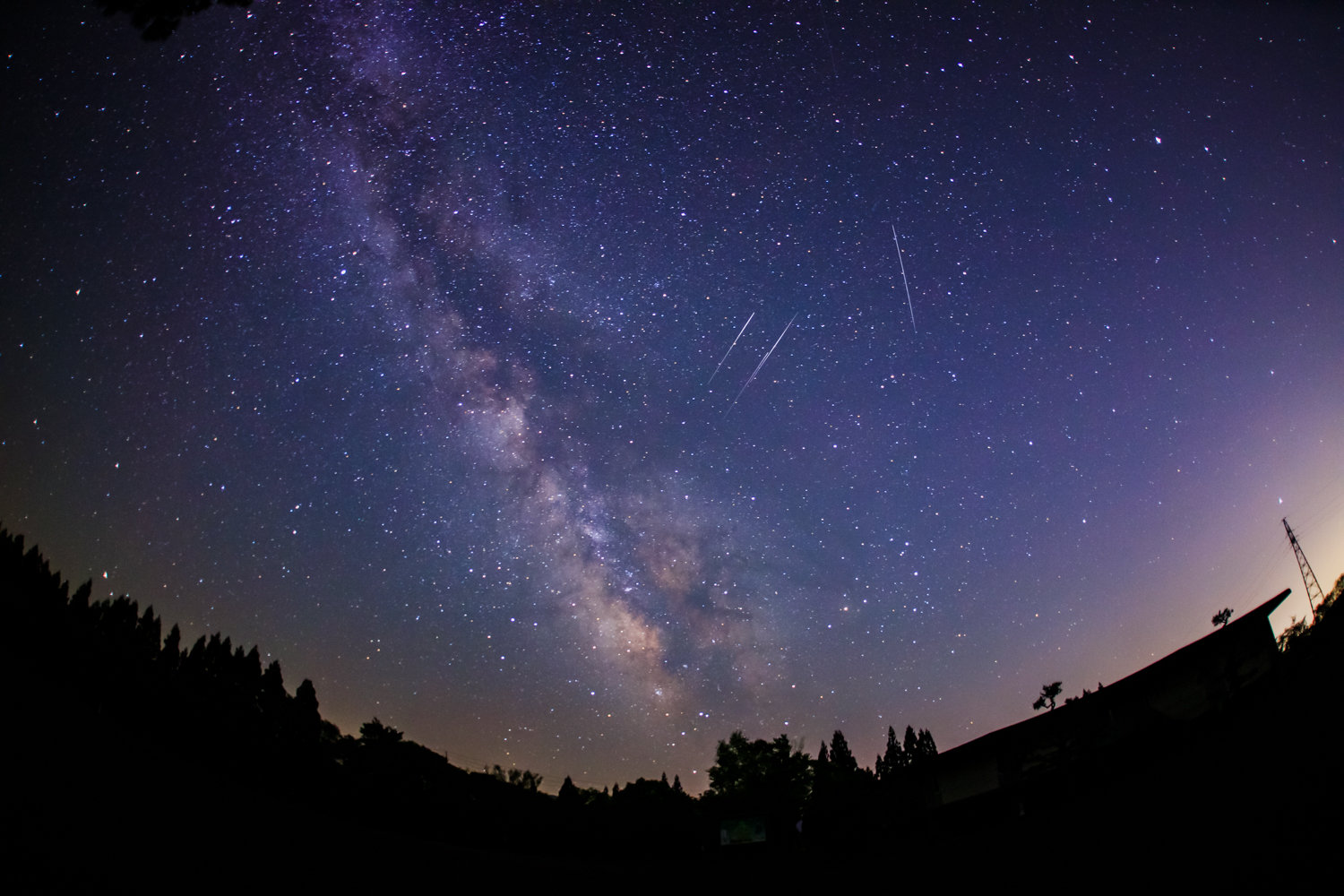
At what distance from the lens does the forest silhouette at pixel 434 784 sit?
6.21 meters

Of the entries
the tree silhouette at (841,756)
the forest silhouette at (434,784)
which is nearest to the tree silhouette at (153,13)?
the forest silhouette at (434,784)

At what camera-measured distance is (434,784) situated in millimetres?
20141

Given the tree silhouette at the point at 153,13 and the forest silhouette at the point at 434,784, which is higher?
the tree silhouette at the point at 153,13

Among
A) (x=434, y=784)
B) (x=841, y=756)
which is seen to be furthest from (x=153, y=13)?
(x=841, y=756)

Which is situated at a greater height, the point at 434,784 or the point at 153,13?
the point at 153,13

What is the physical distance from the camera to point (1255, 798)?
551cm

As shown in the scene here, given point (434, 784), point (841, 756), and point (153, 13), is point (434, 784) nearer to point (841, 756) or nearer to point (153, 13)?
point (153, 13)

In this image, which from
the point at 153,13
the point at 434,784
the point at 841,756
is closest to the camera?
the point at 153,13

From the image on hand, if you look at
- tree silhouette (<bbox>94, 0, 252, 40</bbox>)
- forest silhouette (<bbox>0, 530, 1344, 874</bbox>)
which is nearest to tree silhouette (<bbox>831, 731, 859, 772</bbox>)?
forest silhouette (<bbox>0, 530, 1344, 874</bbox>)

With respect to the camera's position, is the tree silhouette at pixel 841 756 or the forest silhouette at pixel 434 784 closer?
the forest silhouette at pixel 434 784

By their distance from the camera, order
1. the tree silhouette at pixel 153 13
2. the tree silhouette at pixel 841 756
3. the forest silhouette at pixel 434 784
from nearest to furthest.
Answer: the tree silhouette at pixel 153 13 < the forest silhouette at pixel 434 784 < the tree silhouette at pixel 841 756

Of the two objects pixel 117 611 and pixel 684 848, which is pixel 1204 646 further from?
pixel 117 611

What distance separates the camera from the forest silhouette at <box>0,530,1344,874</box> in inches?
244

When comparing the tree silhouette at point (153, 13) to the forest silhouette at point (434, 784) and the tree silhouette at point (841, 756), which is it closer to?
the forest silhouette at point (434, 784)
